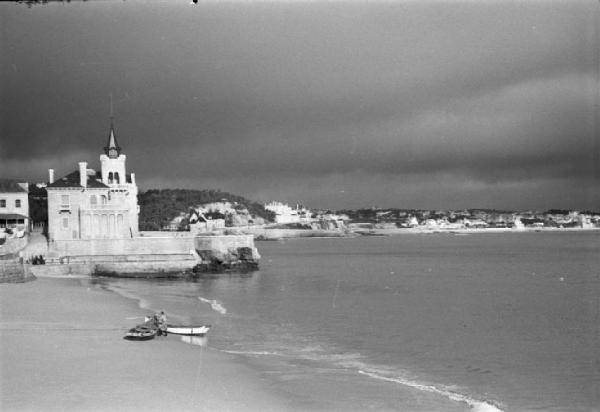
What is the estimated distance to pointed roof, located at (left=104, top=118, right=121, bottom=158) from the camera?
59.8m

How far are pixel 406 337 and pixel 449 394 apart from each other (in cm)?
876

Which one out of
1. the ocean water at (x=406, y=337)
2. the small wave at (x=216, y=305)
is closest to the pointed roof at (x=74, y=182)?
the ocean water at (x=406, y=337)

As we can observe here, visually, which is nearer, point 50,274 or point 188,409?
point 188,409

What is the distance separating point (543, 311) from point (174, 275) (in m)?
28.1

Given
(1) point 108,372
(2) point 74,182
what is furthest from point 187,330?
(2) point 74,182

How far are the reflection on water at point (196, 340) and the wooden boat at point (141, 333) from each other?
1128 millimetres

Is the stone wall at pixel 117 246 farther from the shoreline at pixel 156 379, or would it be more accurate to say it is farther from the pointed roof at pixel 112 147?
the shoreline at pixel 156 379

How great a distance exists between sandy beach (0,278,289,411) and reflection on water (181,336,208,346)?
412 millimetres

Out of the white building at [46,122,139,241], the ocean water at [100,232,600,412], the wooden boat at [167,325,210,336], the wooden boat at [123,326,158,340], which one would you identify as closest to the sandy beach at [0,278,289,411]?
the wooden boat at [123,326,158,340]

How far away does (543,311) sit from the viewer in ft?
110

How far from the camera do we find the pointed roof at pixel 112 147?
59781 millimetres

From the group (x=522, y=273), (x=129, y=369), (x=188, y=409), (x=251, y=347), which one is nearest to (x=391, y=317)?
(x=251, y=347)

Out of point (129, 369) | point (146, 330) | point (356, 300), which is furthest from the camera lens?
point (356, 300)

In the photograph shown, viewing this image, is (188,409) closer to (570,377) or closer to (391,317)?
(570,377)
